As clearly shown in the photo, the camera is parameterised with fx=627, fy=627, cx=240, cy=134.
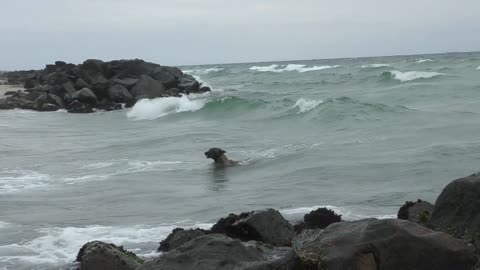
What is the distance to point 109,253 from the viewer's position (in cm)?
622

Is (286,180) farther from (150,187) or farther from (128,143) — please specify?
(128,143)

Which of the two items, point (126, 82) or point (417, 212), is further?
point (126, 82)

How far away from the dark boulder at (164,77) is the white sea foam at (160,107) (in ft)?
23.3

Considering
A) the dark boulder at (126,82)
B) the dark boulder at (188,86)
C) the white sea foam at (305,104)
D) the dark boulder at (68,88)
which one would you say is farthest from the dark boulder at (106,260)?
the dark boulder at (188,86)

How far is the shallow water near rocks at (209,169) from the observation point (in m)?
8.84

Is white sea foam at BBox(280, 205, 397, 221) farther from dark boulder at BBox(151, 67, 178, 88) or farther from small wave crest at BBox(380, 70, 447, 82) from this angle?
small wave crest at BBox(380, 70, 447, 82)

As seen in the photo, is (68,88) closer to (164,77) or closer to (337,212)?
(164,77)

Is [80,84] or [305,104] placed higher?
[80,84]

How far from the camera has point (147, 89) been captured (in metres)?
35.5

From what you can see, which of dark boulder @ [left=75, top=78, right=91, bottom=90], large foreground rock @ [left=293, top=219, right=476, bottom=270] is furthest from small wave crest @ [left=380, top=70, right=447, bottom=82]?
large foreground rock @ [left=293, top=219, right=476, bottom=270]

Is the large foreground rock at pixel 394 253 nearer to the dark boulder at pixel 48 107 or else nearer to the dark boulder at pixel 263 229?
the dark boulder at pixel 263 229

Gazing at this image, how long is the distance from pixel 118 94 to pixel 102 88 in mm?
1197

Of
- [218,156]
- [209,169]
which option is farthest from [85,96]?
[209,169]

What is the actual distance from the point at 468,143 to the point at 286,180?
501 cm
